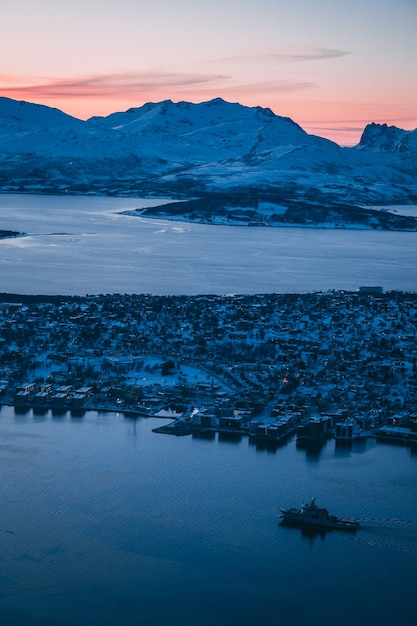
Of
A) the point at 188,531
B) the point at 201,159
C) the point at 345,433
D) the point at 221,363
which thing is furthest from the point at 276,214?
the point at 188,531

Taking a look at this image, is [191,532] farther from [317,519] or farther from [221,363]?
[221,363]

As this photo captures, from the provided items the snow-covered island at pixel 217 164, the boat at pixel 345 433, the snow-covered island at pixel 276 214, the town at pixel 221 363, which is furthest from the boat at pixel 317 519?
the snow-covered island at pixel 217 164

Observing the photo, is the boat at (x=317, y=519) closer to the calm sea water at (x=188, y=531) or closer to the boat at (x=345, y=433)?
the calm sea water at (x=188, y=531)

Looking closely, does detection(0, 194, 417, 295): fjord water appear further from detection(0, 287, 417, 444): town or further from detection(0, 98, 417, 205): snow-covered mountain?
detection(0, 98, 417, 205): snow-covered mountain

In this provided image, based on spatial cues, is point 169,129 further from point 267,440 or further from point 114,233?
point 267,440

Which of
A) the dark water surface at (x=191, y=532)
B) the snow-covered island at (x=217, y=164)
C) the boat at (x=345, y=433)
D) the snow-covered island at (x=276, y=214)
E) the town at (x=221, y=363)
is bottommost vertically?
the dark water surface at (x=191, y=532)
